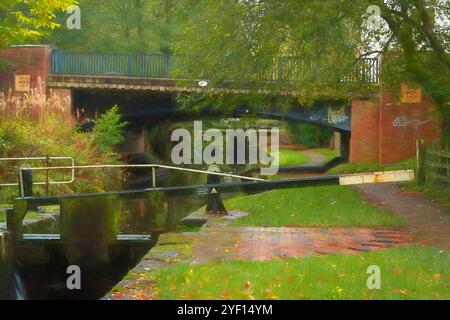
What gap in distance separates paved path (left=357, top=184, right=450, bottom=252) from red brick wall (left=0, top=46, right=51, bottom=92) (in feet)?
51.5

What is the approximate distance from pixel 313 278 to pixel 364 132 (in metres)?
24.7

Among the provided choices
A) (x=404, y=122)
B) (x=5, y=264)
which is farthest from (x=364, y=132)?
(x=5, y=264)

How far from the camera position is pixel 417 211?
1553 cm

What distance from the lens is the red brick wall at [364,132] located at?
32.1 meters

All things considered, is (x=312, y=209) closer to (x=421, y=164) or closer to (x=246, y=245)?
(x=246, y=245)

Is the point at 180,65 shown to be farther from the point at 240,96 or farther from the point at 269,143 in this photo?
the point at 269,143
